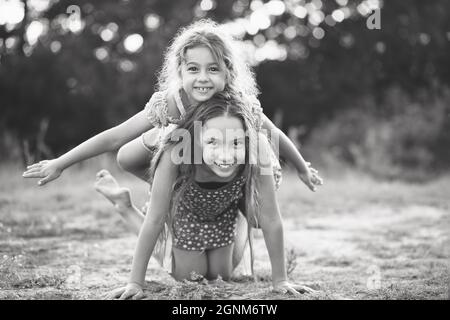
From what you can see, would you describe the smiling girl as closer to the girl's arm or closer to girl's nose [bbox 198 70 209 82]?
the girl's arm

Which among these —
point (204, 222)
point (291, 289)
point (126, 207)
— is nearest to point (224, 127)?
point (204, 222)

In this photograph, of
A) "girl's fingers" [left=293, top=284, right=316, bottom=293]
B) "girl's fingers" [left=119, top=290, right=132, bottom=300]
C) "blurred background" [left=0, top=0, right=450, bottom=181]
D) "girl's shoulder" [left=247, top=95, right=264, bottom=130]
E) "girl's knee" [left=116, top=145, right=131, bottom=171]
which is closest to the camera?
"girl's fingers" [left=119, top=290, right=132, bottom=300]

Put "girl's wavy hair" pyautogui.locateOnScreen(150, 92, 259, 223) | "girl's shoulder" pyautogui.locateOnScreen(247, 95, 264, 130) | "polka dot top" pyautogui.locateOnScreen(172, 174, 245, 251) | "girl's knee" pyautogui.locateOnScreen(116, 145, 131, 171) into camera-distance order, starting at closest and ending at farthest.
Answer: "girl's wavy hair" pyautogui.locateOnScreen(150, 92, 259, 223) → "girl's shoulder" pyautogui.locateOnScreen(247, 95, 264, 130) → "polka dot top" pyautogui.locateOnScreen(172, 174, 245, 251) → "girl's knee" pyautogui.locateOnScreen(116, 145, 131, 171)

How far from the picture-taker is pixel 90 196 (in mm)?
5602

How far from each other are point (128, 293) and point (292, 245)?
1.66 meters

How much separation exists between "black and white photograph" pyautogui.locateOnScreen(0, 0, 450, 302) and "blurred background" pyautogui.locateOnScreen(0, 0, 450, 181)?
4 cm

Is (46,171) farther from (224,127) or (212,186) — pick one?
(224,127)

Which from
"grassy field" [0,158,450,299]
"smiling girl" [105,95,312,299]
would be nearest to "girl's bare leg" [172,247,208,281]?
"smiling girl" [105,95,312,299]

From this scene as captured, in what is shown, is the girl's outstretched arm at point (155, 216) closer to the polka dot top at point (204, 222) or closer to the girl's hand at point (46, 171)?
the polka dot top at point (204, 222)

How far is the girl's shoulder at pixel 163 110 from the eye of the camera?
2.70 meters

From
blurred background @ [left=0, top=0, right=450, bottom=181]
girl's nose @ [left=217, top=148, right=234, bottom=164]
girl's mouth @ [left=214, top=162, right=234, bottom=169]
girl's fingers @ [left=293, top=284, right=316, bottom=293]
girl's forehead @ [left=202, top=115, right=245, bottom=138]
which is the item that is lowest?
girl's fingers @ [left=293, top=284, right=316, bottom=293]

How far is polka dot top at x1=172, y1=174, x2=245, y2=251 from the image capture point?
273 centimetres

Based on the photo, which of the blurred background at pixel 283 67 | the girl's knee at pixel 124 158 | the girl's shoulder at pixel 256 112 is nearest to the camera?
the girl's shoulder at pixel 256 112

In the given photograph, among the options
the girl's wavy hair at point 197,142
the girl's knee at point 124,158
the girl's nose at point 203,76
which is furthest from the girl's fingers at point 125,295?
the girl's nose at point 203,76
